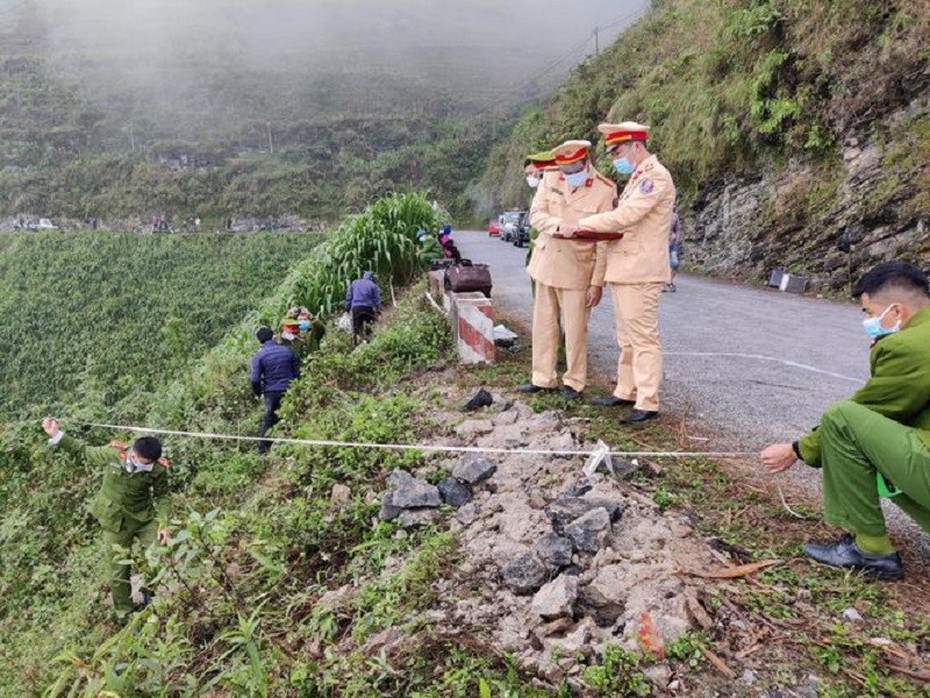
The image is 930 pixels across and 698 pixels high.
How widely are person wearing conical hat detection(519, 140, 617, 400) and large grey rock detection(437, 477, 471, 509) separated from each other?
1.39 m

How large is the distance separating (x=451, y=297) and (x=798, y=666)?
4406 millimetres

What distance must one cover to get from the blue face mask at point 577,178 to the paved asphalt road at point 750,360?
5.67 ft

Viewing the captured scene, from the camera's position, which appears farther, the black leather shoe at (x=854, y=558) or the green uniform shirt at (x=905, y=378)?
the black leather shoe at (x=854, y=558)

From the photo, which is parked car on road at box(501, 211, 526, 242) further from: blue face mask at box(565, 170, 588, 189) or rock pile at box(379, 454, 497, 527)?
rock pile at box(379, 454, 497, 527)

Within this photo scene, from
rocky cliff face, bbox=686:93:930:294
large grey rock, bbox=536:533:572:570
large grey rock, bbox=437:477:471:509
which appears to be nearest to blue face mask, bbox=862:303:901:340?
large grey rock, bbox=536:533:572:570

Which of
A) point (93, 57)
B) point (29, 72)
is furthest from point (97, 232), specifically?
point (93, 57)

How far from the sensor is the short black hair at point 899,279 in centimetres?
261

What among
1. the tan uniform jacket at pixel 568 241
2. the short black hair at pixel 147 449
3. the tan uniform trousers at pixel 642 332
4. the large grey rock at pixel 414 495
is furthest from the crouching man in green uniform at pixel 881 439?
the short black hair at pixel 147 449

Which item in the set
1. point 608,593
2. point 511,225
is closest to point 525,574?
point 608,593

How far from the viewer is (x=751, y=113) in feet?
44.4

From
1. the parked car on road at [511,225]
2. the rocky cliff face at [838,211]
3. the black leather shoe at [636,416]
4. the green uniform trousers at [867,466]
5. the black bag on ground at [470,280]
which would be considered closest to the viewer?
the green uniform trousers at [867,466]

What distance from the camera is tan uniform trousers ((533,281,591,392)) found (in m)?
4.62

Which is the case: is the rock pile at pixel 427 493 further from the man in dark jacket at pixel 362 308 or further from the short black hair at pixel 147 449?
the man in dark jacket at pixel 362 308

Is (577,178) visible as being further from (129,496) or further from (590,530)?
(129,496)
